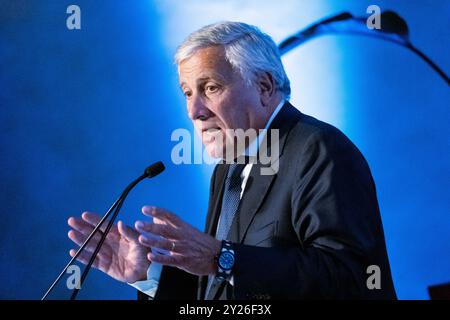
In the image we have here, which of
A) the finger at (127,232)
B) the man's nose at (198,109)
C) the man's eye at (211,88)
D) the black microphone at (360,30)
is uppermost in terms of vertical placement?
the black microphone at (360,30)

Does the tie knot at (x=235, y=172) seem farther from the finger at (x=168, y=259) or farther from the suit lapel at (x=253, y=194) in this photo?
the finger at (x=168, y=259)

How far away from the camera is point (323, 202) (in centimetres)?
144

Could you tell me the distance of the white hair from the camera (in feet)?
5.81

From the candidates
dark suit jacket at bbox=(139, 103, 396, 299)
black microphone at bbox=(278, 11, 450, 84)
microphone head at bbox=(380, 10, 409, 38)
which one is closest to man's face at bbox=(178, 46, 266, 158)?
dark suit jacket at bbox=(139, 103, 396, 299)

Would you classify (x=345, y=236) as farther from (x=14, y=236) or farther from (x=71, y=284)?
(x=14, y=236)

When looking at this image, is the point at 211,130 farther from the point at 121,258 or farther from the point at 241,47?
the point at 121,258

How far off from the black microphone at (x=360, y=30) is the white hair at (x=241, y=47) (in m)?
0.71

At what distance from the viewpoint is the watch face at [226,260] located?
1.31 m

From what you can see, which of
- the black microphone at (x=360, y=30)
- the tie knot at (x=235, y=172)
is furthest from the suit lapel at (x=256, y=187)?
the black microphone at (x=360, y=30)

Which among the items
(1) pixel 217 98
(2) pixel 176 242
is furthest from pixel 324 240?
(1) pixel 217 98

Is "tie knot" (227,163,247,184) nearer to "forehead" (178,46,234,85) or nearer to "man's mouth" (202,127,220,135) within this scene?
"man's mouth" (202,127,220,135)

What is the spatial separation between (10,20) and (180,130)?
0.90 m
